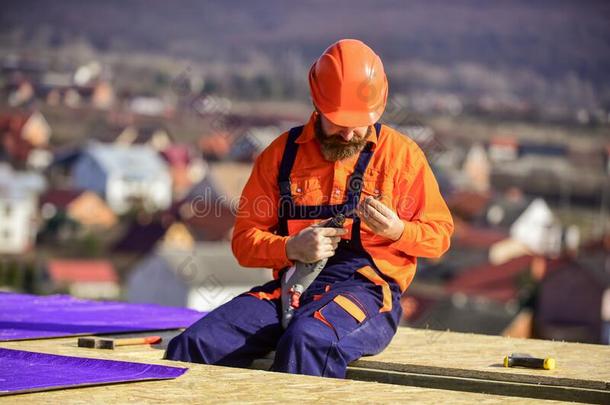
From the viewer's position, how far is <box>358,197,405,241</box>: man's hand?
6426mm

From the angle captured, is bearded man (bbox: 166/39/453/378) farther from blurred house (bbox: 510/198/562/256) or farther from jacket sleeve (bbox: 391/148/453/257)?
blurred house (bbox: 510/198/562/256)

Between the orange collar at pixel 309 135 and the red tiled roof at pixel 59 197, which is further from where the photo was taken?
the red tiled roof at pixel 59 197

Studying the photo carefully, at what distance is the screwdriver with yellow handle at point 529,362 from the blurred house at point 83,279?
63374 millimetres

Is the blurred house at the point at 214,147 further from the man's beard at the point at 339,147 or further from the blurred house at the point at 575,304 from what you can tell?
the man's beard at the point at 339,147

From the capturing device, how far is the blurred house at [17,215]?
102 metres

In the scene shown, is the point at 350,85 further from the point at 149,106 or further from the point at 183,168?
the point at 149,106

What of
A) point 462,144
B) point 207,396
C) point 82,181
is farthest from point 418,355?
point 462,144

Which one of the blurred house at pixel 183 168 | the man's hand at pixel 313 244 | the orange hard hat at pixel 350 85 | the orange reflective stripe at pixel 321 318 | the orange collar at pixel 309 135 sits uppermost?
the blurred house at pixel 183 168

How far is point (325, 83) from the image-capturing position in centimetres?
682

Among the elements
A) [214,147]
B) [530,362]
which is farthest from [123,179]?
[530,362]

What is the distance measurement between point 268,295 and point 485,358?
114 cm

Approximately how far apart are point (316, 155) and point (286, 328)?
892 millimetres

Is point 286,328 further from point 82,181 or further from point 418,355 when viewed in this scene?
point 82,181

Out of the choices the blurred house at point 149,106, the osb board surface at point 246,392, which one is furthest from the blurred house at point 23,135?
the osb board surface at point 246,392
